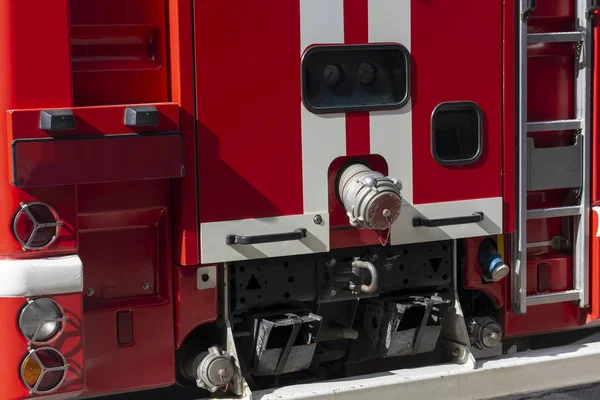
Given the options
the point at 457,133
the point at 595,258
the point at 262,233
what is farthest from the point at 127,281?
the point at 595,258

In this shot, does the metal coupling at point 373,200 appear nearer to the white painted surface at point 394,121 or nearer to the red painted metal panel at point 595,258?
the white painted surface at point 394,121

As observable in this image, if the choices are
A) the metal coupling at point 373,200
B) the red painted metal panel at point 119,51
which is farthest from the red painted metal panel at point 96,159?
the metal coupling at point 373,200

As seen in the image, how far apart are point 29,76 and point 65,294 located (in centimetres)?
74

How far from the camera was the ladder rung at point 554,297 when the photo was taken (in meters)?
4.46

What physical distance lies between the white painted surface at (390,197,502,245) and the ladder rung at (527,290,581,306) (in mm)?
415

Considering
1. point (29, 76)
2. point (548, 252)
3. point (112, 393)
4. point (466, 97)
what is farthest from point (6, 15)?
point (548, 252)

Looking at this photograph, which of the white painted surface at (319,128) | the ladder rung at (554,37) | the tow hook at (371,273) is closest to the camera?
the white painted surface at (319,128)

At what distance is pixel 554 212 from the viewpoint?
4.45 meters

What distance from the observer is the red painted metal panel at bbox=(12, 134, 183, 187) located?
3.26 meters

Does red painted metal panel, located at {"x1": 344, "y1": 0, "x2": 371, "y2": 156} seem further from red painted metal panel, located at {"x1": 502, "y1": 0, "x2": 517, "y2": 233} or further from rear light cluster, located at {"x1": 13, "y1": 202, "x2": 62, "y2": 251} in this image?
rear light cluster, located at {"x1": 13, "y1": 202, "x2": 62, "y2": 251}

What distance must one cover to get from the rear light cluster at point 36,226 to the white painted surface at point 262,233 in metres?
0.55

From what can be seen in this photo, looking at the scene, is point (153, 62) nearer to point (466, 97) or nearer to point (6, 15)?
point (6, 15)

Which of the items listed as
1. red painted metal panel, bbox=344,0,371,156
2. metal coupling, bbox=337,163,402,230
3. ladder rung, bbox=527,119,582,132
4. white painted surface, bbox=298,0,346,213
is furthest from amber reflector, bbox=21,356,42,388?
ladder rung, bbox=527,119,582,132

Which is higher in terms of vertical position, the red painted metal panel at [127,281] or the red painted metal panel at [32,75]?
the red painted metal panel at [32,75]
